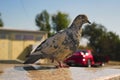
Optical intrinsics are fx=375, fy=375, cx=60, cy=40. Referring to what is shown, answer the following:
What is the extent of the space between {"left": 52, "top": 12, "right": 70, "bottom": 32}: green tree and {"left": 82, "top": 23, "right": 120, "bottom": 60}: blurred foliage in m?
3.54

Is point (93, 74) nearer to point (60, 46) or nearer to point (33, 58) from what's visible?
point (60, 46)

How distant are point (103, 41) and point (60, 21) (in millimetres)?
13233

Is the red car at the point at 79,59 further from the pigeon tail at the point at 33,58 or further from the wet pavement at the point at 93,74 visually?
the pigeon tail at the point at 33,58

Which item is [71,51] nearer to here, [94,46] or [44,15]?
[94,46]

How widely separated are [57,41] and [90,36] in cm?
4725

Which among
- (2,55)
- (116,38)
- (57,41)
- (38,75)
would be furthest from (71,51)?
(116,38)

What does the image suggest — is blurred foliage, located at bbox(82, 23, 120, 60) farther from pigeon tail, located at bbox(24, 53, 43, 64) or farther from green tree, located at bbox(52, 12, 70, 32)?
pigeon tail, located at bbox(24, 53, 43, 64)

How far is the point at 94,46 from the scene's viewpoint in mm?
47906

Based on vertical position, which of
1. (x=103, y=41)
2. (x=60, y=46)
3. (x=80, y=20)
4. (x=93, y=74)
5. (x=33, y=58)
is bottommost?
(x=93, y=74)

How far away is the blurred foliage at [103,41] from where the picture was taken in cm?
4362

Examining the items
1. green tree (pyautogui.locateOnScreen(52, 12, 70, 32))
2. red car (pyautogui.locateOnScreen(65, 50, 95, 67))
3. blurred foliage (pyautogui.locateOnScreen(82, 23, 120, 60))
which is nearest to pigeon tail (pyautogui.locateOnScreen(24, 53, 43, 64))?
red car (pyautogui.locateOnScreen(65, 50, 95, 67))

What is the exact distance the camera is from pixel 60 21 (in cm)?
5741

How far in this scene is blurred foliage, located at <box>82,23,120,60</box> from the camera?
43.6 meters

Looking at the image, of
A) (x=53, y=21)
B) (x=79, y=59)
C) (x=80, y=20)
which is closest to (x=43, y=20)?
(x=53, y=21)
